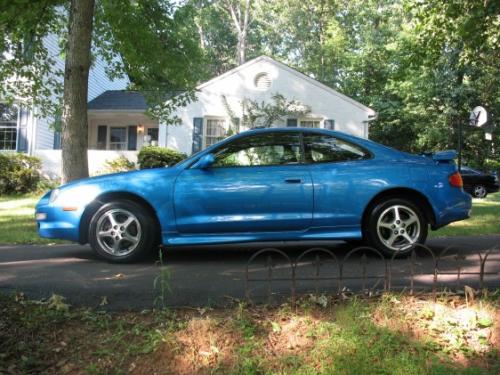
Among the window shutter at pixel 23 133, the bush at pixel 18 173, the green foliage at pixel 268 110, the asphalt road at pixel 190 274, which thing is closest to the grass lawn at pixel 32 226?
the asphalt road at pixel 190 274

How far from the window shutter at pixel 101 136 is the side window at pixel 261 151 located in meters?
18.0

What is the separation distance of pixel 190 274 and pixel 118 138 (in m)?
18.6

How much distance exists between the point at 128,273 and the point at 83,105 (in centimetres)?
503

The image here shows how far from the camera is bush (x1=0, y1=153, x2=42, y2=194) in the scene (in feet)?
52.4

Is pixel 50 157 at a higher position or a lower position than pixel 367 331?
higher

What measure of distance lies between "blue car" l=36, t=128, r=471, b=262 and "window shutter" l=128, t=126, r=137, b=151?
55.5 ft

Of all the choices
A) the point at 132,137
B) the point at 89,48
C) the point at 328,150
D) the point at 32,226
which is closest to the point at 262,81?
the point at 132,137

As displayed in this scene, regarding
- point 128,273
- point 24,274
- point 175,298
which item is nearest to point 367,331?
point 175,298

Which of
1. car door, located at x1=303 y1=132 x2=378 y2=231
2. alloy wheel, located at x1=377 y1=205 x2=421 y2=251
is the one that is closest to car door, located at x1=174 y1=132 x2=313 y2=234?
car door, located at x1=303 y1=132 x2=378 y2=231

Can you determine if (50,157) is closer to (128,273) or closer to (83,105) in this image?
(83,105)

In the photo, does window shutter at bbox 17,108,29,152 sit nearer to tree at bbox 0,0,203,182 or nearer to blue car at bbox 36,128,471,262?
tree at bbox 0,0,203,182

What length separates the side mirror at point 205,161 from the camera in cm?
515

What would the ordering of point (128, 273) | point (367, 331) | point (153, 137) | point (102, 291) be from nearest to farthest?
point (367, 331) < point (102, 291) < point (128, 273) < point (153, 137)

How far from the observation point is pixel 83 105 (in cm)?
878
